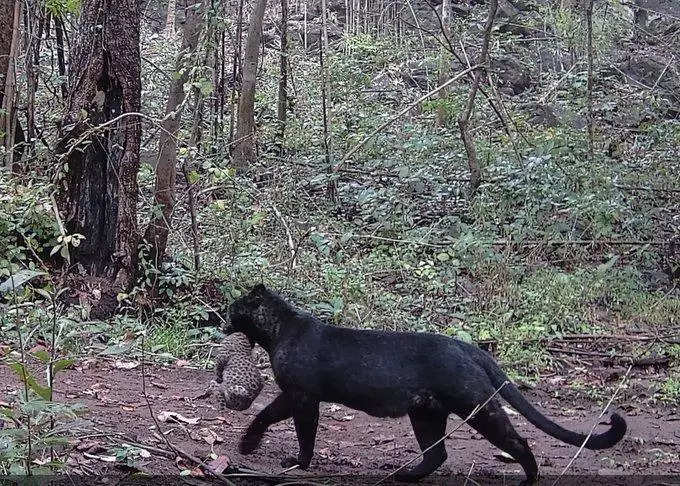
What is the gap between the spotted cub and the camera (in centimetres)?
588

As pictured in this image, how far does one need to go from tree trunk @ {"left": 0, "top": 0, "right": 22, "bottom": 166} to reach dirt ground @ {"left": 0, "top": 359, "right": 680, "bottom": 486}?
12.9 feet

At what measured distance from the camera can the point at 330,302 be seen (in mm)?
9164

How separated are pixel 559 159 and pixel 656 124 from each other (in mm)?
3209

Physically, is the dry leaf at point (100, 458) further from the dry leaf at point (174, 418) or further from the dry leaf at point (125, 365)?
Answer: the dry leaf at point (125, 365)

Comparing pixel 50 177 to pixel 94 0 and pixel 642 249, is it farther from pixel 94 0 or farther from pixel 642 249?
pixel 642 249

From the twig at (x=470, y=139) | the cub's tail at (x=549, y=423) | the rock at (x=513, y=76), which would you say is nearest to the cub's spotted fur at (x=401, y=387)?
the cub's tail at (x=549, y=423)

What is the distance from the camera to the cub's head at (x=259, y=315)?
570 centimetres

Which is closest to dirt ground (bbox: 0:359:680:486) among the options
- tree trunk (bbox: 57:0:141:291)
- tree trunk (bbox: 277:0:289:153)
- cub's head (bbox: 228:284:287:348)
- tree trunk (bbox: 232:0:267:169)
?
cub's head (bbox: 228:284:287:348)

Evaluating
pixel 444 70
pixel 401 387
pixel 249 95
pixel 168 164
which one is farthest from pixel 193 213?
pixel 444 70

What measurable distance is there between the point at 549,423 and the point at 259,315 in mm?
2143

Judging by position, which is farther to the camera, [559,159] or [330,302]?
[559,159]

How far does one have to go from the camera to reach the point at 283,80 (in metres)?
15.7

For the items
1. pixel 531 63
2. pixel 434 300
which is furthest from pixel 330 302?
pixel 531 63

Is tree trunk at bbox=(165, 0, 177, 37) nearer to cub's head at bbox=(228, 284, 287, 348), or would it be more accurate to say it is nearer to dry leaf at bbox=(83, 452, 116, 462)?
cub's head at bbox=(228, 284, 287, 348)
